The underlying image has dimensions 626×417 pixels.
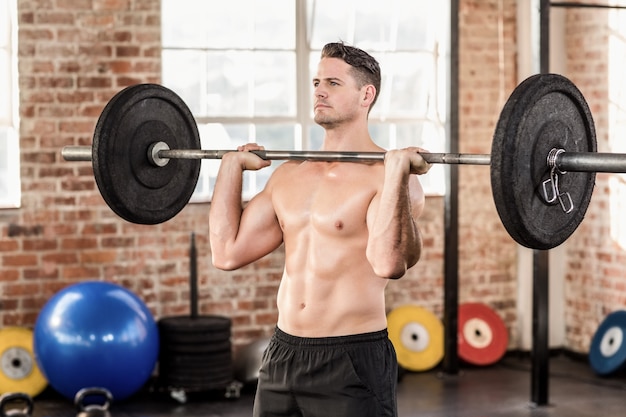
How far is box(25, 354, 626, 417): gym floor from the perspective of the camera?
565 centimetres

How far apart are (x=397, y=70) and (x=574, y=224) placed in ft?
12.9

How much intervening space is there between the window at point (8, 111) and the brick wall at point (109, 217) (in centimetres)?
7

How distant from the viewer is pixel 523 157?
275cm

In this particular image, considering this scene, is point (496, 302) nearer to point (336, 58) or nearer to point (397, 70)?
point (397, 70)

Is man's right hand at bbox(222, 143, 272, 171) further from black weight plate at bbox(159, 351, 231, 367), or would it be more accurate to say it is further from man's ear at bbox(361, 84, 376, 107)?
black weight plate at bbox(159, 351, 231, 367)

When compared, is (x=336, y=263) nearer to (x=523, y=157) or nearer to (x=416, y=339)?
(x=523, y=157)

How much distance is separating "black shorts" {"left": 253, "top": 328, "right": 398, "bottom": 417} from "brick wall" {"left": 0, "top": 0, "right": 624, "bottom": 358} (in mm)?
3078

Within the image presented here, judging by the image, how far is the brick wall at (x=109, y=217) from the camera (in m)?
6.05

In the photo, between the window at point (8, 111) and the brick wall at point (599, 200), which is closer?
the window at point (8, 111)

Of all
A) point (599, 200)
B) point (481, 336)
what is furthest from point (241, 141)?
point (599, 200)

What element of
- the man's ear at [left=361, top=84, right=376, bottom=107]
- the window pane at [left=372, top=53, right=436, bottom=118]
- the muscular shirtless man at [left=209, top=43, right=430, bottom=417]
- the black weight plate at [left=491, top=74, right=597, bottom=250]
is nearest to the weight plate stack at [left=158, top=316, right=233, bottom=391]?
the window pane at [left=372, top=53, right=436, bottom=118]

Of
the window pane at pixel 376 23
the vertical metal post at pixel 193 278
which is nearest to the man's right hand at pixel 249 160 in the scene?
the vertical metal post at pixel 193 278

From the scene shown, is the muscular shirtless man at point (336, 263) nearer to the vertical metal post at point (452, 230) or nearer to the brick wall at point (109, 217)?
the brick wall at point (109, 217)

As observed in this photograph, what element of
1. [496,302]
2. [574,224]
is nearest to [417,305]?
[496,302]
